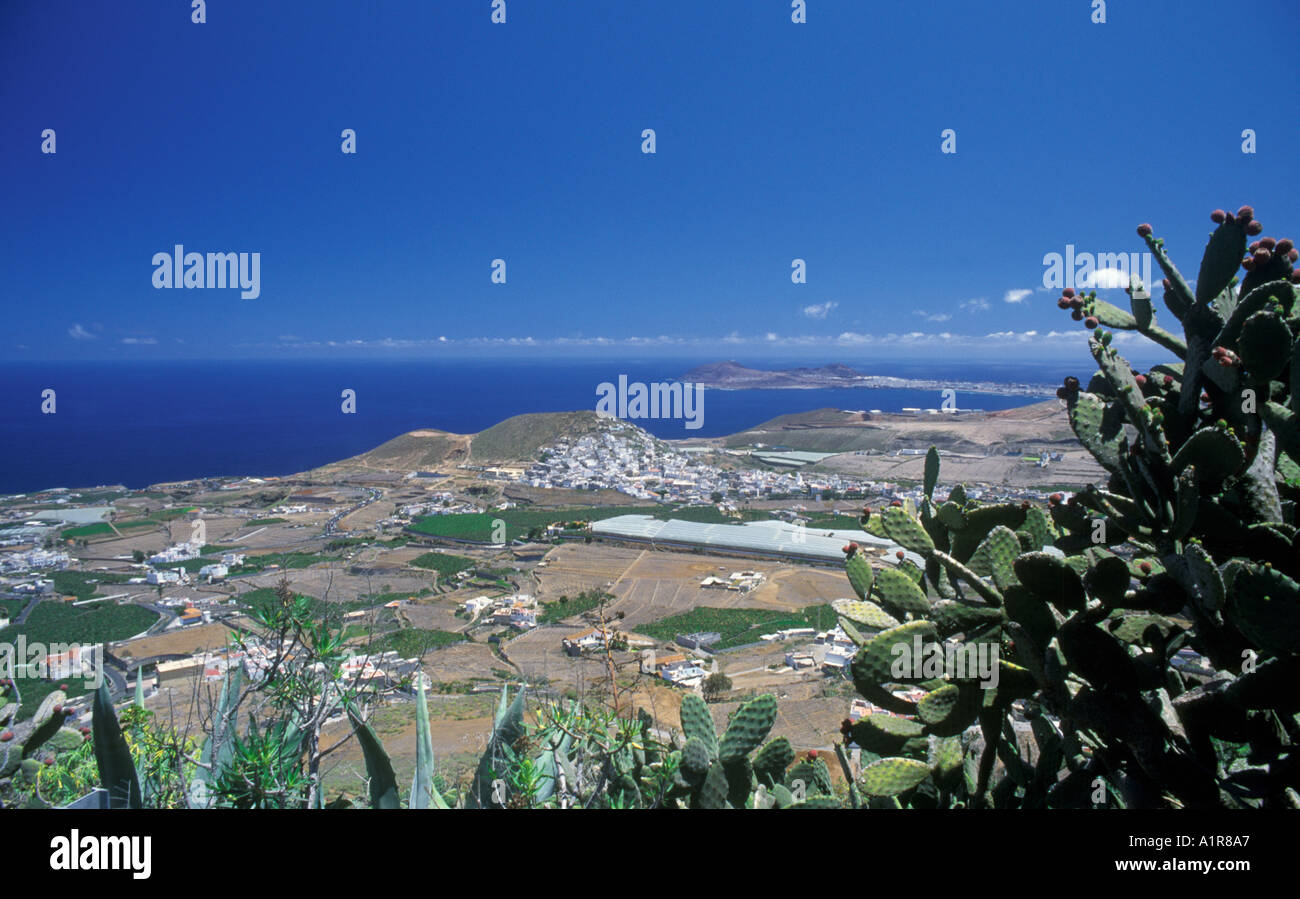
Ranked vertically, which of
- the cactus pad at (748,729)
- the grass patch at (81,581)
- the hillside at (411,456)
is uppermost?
the cactus pad at (748,729)

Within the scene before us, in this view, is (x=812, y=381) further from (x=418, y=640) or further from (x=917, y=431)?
(x=418, y=640)

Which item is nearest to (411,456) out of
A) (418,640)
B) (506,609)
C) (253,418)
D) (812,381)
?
(506,609)

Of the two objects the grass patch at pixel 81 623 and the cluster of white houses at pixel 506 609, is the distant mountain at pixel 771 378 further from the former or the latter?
the grass patch at pixel 81 623

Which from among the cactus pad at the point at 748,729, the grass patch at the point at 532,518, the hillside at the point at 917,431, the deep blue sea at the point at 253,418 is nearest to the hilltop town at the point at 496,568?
the grass patch at the point at 532,518

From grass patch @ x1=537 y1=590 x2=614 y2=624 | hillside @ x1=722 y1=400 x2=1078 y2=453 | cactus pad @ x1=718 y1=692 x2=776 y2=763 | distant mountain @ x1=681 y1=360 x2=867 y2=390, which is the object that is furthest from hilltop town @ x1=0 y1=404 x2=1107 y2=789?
distant mountain @ x1=681 y1=360 x2=867 y2=390

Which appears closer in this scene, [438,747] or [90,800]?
[90,800]
